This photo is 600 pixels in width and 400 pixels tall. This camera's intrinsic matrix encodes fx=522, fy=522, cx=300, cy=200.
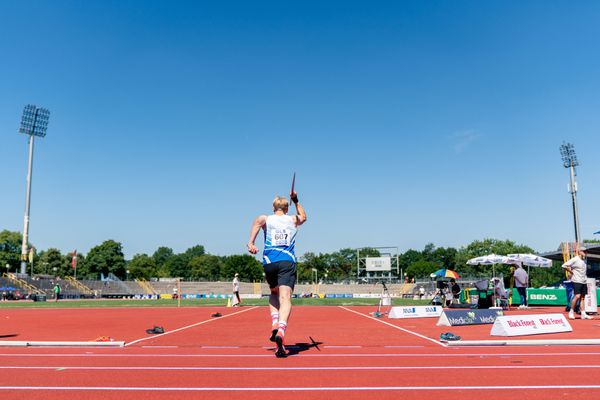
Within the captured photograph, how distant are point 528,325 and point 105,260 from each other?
12774cm

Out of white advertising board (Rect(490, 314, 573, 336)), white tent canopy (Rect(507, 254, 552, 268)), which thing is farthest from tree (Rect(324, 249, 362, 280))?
white advertising board (Rect(490, 314, 573, 336))

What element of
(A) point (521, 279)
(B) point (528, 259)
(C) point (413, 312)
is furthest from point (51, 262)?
(C) point (413, 312)

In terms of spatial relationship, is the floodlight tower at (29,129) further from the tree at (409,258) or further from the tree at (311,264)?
the tree at (409,258)

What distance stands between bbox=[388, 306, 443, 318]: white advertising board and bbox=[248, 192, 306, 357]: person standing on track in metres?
7.61

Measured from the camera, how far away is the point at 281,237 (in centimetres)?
711

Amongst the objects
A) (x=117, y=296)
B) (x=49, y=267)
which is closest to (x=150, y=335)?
(x=117, y=296)
